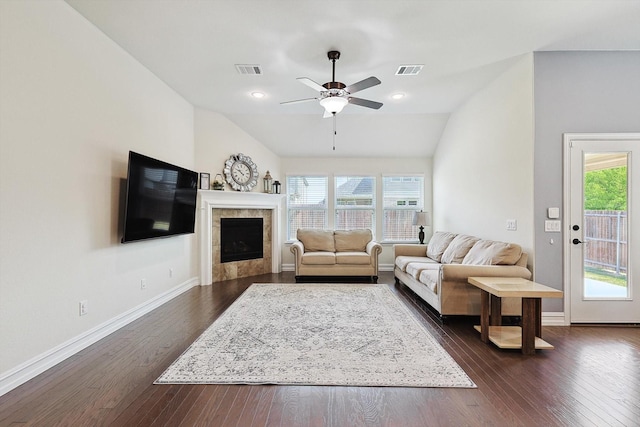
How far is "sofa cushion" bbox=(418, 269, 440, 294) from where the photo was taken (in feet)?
11.7

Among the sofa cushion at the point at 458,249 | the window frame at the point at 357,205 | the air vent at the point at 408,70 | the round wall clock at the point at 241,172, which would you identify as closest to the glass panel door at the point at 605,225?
the sofa cushion at the point at 458,249

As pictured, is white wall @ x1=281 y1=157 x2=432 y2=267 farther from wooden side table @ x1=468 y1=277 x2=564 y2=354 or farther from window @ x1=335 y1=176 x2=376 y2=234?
wooden side table @ x1=468 y1=277 x2=564 y2=354

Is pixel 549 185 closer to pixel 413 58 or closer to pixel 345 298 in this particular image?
pixel 413 58

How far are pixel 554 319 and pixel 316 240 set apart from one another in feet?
12.7

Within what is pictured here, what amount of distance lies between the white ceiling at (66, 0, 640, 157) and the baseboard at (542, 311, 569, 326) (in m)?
2.90

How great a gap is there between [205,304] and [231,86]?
3.01 metres

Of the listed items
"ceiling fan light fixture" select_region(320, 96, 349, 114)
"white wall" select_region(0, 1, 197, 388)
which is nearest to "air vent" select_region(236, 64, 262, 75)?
"ceiling fan light fixture" select_region(320, 96, 349, 114)

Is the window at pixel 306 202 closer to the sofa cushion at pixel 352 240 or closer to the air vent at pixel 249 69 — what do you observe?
the sofa cushion at pixel 352 240

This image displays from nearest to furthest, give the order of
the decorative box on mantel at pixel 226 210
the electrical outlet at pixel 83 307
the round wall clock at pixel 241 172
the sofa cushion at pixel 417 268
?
1. the electrical outlet at pixel 83 307
2. the sofa cushion at pixel 417 268
3. the decorative box on mantel at pixel 226 210
4. the round wall clock at pixel 241 172

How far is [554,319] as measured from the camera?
3303mm

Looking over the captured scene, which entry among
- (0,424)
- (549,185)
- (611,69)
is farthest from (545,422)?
(611,69)

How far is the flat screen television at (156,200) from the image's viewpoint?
3129 millimetres

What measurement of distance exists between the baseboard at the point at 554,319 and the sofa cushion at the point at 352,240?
320 cm

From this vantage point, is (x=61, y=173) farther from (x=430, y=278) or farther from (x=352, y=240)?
(x=352, y=240)
